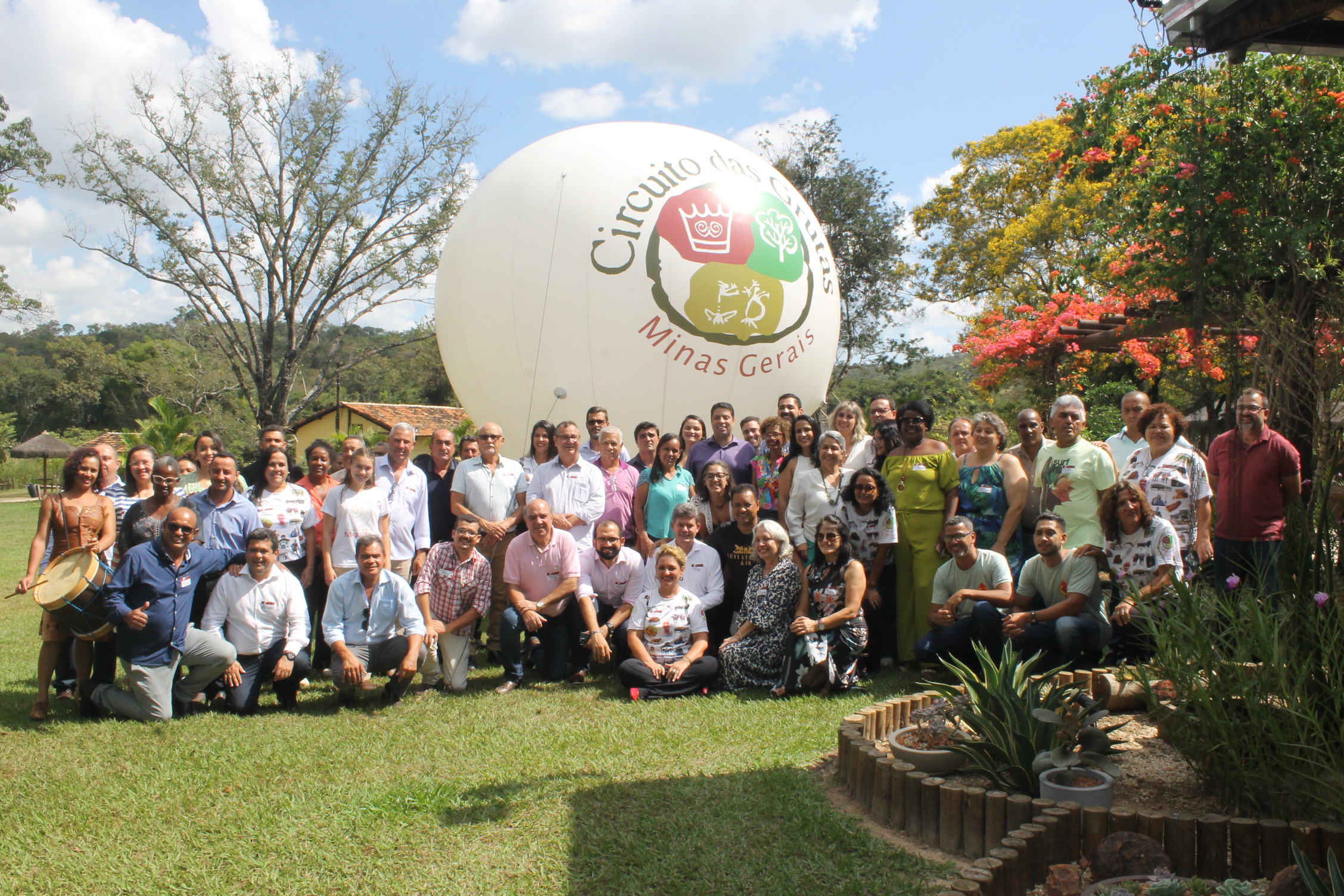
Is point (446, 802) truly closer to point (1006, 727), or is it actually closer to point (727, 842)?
point (727, 842)

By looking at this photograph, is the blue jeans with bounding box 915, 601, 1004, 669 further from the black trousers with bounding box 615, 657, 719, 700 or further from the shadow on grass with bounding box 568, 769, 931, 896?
the shadow on grass with bounding box 568, 769, 931, 896

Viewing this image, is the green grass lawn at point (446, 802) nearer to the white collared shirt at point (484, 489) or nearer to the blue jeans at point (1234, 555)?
the white collared shirt at point (484, 489)

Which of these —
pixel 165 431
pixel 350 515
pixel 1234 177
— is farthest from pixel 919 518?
pixel 165 431

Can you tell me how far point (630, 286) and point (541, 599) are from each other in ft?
9.53

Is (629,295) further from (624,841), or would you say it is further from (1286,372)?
(624,841)

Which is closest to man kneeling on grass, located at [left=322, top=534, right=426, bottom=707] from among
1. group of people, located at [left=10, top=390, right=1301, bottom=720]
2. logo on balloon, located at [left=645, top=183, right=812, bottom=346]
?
group of people, located at [left=10, top=390, right=1301, bottom=720]

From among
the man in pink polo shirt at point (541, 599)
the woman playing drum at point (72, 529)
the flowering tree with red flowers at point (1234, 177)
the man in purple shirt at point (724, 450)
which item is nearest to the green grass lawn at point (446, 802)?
the woman playing drum at point (72, 529)

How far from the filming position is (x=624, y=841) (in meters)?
3.36

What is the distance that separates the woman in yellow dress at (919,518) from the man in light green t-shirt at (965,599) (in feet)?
0.98

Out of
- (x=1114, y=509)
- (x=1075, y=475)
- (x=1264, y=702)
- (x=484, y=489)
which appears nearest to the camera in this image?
(x=1264, y=702)

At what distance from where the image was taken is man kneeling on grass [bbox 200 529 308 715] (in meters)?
5.17

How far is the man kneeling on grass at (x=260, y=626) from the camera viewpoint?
517 cm

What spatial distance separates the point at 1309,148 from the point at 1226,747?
7.39 metres

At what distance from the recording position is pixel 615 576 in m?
6.10
